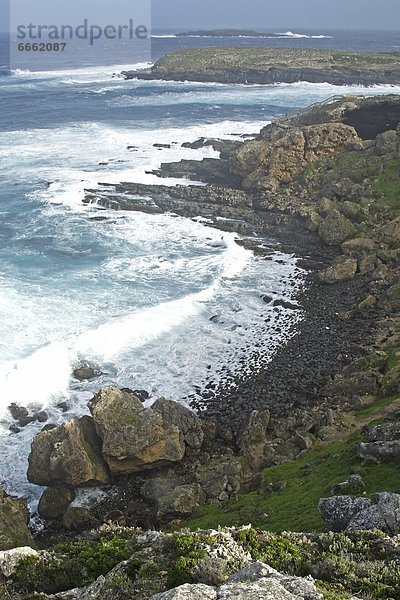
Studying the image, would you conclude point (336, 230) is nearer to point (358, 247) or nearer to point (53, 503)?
point (358, 247)

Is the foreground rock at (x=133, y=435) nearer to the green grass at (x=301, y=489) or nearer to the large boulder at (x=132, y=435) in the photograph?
the large boulder at (x=132, y=435)

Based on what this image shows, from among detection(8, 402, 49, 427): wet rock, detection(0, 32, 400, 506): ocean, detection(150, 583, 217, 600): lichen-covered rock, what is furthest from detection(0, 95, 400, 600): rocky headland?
detection(0, 32, 400, 506): ocean

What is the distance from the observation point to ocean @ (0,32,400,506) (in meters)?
27.4

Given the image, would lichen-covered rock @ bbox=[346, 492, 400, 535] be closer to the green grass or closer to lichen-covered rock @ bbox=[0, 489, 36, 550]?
the green grass

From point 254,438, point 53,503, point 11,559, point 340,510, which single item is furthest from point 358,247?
point 11,559

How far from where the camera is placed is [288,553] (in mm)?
9750

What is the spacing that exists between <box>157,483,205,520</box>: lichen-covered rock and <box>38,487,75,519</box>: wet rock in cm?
364

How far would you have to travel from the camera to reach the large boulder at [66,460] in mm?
21250

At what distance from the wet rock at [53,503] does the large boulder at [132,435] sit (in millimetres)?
2033

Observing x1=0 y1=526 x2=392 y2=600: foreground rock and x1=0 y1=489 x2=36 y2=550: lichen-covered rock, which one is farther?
x1=0 y1=489 x2=36 y2=550: lichen-covered rock

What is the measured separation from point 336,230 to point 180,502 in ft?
87.8

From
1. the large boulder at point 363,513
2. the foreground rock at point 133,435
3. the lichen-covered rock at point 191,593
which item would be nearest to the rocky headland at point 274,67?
the foreground rock at point 133,435

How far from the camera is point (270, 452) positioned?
22.1 meters

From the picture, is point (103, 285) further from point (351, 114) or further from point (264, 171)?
point (351, 114)
